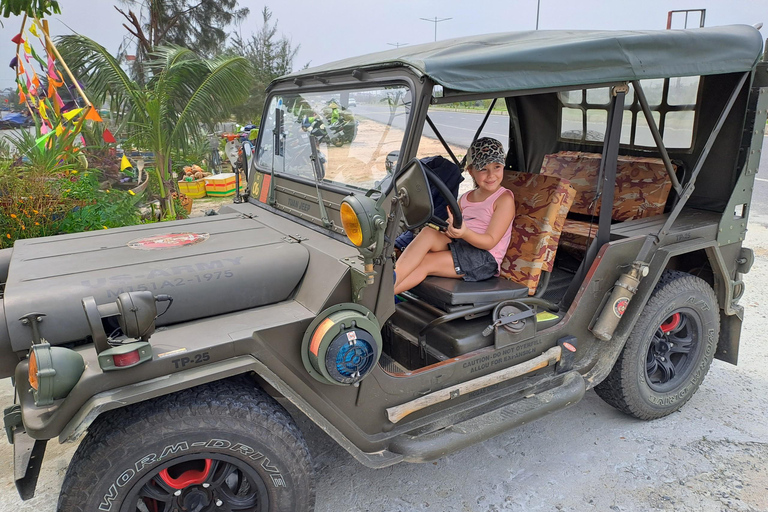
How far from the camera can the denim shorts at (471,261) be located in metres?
3.15

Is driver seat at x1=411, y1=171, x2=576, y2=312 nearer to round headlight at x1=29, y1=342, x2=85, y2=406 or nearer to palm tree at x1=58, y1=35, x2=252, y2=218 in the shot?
round headlight at x1=29, y1=342, x2=85, y2=406

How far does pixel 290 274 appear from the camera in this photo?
2535 mm

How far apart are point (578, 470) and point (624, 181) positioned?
6.54 ft

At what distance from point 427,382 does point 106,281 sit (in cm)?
151

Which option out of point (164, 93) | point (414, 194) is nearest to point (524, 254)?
point (414, 194)

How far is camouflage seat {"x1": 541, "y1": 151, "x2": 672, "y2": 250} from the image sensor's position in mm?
3670

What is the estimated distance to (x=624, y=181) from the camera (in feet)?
12.7

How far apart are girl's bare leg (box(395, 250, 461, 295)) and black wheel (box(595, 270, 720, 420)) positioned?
1.18 m

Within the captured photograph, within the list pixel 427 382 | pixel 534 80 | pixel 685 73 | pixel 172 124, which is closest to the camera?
pixel 534 80

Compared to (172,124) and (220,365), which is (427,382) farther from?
(172,124)

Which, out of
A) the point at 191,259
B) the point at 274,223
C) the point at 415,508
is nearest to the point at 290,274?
the point at 191,259

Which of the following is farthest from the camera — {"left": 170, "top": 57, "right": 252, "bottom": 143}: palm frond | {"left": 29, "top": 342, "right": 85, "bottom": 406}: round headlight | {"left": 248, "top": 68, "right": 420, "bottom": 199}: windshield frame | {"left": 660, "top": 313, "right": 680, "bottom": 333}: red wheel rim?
{"left": 170, "top": 57, "right": 252, "bottom": 143}: palm frond

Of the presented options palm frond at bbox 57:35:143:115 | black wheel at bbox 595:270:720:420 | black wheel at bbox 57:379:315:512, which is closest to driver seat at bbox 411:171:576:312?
black wheel at bbox 595:270:720:420

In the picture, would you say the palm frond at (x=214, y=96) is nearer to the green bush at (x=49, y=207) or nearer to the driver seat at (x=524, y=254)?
the green bush at (x=49, y=207)
